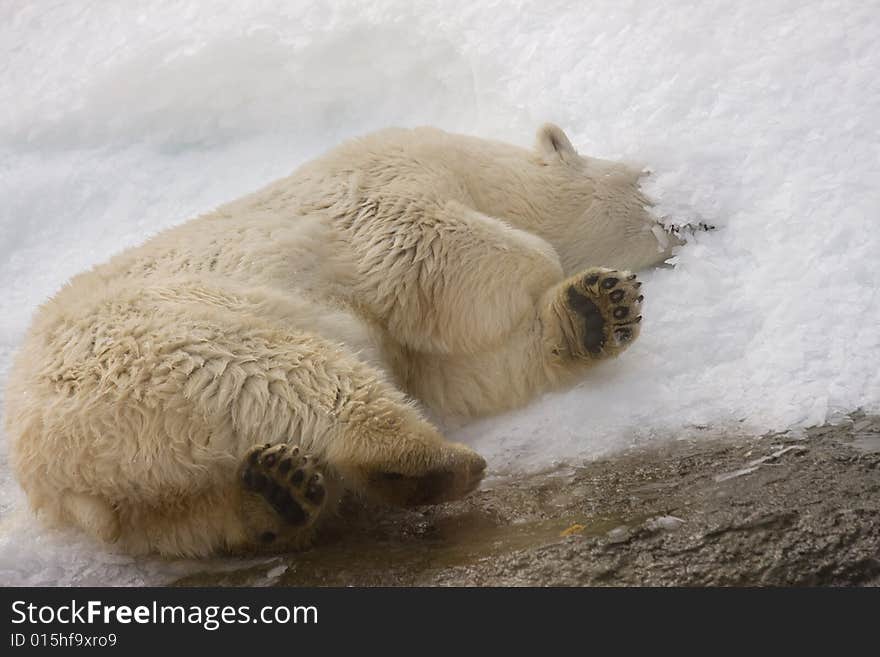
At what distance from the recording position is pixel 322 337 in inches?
149

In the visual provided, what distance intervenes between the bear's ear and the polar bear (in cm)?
1

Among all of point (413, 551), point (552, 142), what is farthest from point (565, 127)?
point (413, 551)

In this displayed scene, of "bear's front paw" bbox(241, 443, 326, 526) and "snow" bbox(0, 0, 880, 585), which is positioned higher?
"snow" bbox(0, 0, 880, 585)

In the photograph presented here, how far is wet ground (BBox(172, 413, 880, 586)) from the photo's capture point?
2682 millimetres

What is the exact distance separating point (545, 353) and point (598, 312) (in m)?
0.29

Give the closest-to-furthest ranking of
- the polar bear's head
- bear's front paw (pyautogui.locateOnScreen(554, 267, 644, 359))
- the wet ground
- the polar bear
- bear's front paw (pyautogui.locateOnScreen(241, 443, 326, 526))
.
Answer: the wet ground → bear's front paw (pyautogui.locateOnScreen(241, 443, 326, 526)) → the polar bear → bear's front paw (pyautogui.locateOnScreen(554, 267, 644, 359)) → the polar bear's head

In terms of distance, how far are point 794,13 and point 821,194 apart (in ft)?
5.93

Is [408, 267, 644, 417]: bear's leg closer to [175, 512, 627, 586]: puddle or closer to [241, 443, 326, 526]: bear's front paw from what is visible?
[175, 512, 627, 586]: puddle

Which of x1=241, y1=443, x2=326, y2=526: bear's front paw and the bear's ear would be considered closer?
x1=241, y1=443, x2=326, y2=526: bear's front paw

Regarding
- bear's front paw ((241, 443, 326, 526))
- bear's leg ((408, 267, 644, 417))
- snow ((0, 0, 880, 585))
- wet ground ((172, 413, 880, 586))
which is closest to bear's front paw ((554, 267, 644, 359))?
bear's leg ((408, 267, 644, 417))

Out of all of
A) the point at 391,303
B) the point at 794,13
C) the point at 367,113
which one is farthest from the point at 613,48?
the point at 391,303

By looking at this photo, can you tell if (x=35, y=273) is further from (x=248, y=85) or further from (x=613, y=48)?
(x=613, y=48)

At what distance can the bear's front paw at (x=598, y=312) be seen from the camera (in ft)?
13.4

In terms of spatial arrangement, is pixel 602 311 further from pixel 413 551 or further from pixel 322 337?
pixel 413 551
